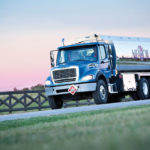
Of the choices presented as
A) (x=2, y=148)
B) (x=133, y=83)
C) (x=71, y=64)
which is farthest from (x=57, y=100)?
(x=2, y=148)

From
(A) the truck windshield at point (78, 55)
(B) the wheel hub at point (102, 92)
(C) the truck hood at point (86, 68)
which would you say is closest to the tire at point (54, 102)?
(A) the truck windshield at point (78, 55)

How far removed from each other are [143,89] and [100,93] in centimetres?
441

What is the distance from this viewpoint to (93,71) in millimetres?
16078

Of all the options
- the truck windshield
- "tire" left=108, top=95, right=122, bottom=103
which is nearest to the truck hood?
the truck windshield

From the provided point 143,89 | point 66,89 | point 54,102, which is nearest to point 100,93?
point 66,89

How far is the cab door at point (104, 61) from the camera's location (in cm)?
1678

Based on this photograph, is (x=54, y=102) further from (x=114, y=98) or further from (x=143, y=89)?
(x=143, y=89)

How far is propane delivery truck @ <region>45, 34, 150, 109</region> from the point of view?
16.1m

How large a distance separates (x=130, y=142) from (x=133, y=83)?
1542 centimetres

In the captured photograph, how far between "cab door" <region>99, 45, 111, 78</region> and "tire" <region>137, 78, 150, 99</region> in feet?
9.45

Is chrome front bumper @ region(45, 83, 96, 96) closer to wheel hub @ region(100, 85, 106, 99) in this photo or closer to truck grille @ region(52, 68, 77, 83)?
truck grille @ region(52, 68, 77, 83)

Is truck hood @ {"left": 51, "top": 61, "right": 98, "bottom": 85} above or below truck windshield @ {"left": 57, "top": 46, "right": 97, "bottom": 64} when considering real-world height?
below

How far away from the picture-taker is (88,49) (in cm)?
1689

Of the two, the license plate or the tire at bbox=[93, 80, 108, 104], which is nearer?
the tire at bbox=[93, 80, 108, 104]
